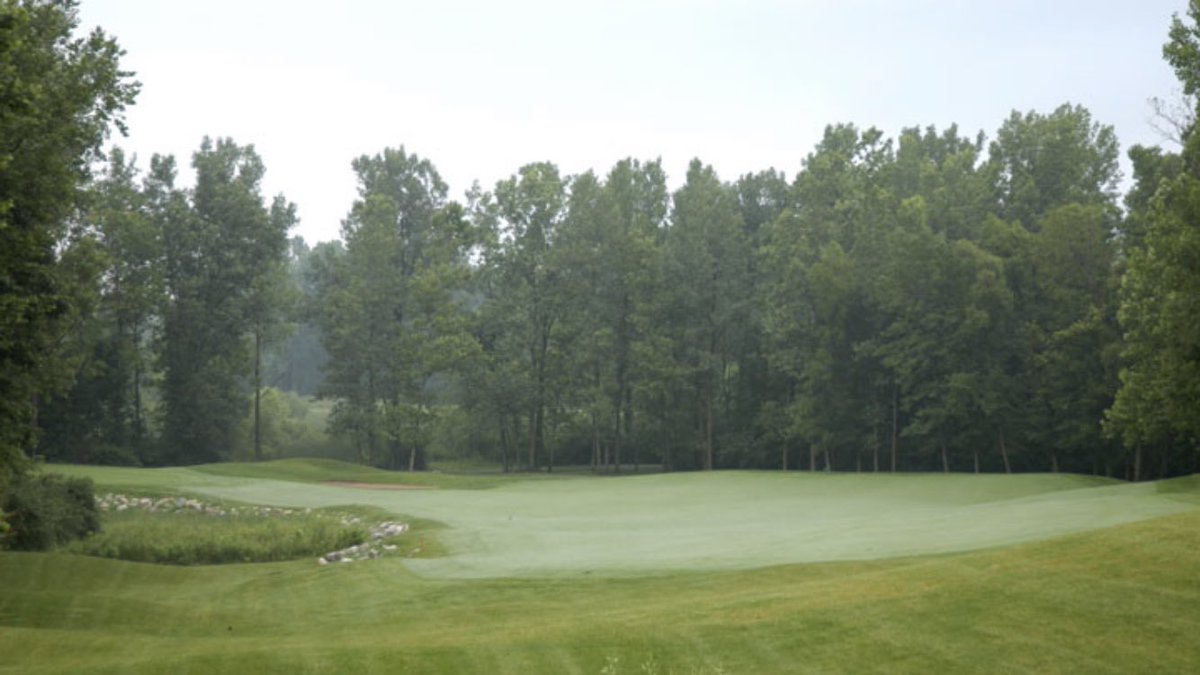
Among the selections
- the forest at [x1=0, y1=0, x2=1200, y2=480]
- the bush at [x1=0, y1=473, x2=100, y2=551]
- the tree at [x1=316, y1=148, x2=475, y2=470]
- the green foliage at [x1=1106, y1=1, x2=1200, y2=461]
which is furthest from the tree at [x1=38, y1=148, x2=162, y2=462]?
the green foliage at [x1=1106, y1=1, x2=1200, y2=461]

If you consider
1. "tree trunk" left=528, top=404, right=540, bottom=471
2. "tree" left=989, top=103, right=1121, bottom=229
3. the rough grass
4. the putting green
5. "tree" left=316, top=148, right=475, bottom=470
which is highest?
"tree" left=989, top=103, right=1121, bottom=229

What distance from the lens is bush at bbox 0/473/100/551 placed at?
93.2 ft

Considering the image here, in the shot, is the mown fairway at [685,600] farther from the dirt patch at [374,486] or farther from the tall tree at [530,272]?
the tall tree at [530,272]

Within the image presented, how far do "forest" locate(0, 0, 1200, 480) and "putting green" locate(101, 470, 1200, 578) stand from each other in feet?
31.6

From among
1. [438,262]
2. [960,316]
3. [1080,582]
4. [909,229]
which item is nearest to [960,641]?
[1080,582]

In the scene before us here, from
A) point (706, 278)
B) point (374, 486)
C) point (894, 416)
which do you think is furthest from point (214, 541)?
point (706, 278)

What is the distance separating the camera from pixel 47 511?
29.6 metres

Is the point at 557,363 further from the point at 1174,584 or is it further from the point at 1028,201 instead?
the point at 1174,584

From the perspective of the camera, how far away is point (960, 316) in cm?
5878

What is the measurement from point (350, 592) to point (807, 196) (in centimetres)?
5459

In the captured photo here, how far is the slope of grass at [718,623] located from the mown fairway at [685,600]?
43 millimetres

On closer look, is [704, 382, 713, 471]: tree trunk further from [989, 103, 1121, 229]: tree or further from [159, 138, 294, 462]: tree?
[159, 138, 294, 462]: tree

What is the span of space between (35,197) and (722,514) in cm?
2463

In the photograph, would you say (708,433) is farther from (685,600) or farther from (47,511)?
(685,600)
